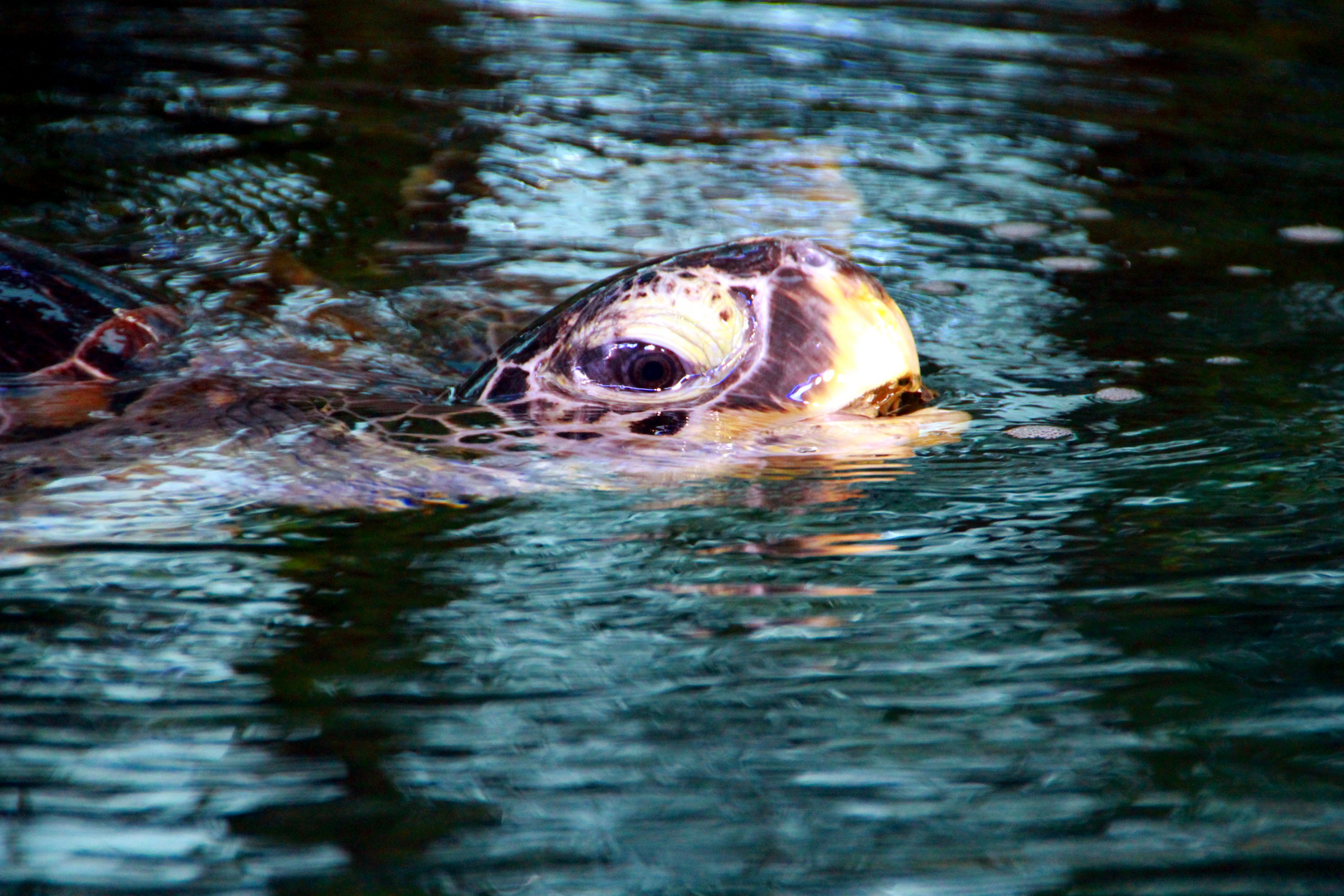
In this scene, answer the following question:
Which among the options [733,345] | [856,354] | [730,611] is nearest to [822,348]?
[856,354]

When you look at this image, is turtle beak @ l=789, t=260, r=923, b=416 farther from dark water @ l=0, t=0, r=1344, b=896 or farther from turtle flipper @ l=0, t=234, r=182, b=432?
turtle flipper @ l=0, t=234, r=182, b=432

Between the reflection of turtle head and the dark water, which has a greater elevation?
the reflection of turtle head

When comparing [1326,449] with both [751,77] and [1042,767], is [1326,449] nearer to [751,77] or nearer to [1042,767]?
[1042,767]

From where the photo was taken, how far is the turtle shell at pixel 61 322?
2.78 metres

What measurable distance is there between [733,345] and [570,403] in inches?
12.9

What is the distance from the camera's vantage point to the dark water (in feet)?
4.36

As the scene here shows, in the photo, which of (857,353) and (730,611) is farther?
(857,353)

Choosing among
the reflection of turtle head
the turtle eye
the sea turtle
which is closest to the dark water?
the sea turtle

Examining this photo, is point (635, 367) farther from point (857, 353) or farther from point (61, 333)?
point (61, 333)

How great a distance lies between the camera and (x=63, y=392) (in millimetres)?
2691

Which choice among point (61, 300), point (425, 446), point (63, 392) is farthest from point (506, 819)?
point (61, 300)

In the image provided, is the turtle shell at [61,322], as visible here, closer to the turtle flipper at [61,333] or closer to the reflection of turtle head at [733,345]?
the turtle flipper at [61,333]

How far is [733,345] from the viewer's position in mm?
2564

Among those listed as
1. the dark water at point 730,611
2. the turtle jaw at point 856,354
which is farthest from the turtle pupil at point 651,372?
the dark water at point 730,611
